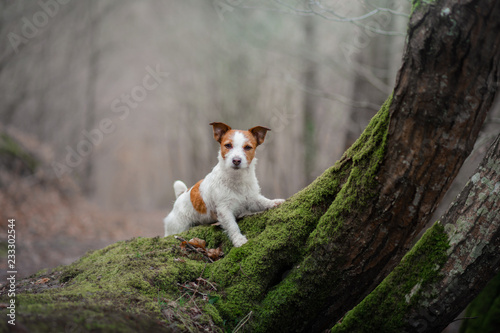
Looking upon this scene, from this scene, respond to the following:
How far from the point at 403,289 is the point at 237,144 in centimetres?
228

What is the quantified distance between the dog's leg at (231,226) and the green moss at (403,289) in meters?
1.33

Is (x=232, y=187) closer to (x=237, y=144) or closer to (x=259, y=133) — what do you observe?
(x=237, y=144)

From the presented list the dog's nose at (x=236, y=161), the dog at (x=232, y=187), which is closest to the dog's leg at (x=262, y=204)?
the dog at (x=232, y=187)

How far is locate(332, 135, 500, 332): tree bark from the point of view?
2.72m

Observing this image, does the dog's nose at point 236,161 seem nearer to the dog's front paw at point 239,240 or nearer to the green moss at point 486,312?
the dog's front paw at point 239,240

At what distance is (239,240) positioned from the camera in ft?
12.4

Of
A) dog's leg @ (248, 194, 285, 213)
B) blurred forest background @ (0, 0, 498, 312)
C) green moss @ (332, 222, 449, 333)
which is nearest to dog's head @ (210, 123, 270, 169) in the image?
dog's leg @ (248, 194, 285, 213)

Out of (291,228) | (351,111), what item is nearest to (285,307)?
(291,228)

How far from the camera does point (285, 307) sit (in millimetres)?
3096

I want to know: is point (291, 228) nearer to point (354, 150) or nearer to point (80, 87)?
point (354, 150)

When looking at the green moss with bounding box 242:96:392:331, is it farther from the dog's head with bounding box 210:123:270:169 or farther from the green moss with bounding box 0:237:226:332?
the dog's head with bounding box 210:123:270:169

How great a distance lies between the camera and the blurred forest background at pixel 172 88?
31.6 ft

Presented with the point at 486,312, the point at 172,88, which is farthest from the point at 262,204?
the point at 172,88

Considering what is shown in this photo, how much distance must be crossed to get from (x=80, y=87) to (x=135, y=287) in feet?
Answer: 74.0
